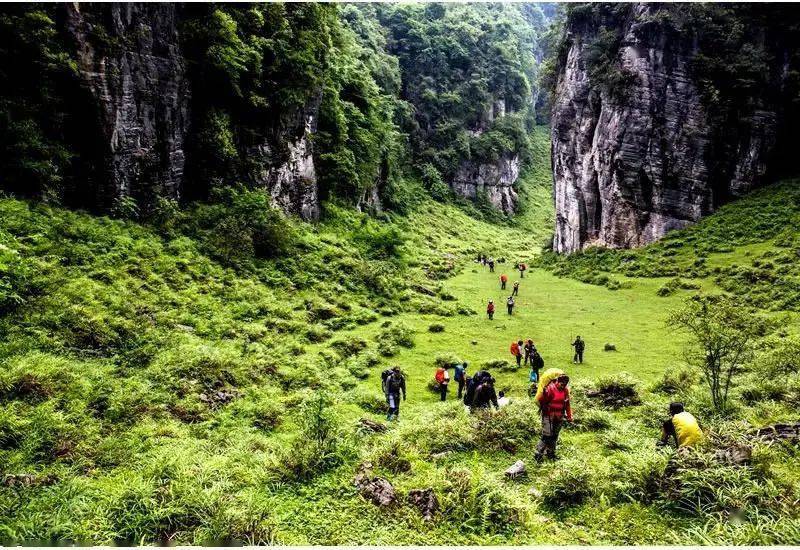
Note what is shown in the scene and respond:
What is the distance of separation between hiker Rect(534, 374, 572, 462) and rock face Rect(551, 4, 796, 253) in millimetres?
40136

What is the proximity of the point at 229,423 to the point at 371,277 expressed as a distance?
18314mm

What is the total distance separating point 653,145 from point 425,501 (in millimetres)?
46600

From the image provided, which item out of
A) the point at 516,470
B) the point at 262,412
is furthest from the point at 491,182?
the point at 516,470

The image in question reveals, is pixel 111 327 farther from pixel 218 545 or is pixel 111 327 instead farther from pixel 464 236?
pixel 464 236

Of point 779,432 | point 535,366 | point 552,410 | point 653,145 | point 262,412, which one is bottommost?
point 262,412

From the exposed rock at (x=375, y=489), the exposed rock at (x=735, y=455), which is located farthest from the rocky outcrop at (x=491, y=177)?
the exposed rock at (x=735, y=455)

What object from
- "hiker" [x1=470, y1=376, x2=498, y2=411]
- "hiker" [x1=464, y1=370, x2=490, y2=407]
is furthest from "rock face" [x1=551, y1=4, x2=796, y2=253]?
"hiker" [x1=470, y1=376, x2=498, y2=411]

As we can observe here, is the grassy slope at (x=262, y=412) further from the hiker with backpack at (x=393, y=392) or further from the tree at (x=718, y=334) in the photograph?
the tree at (x=718, y=334)

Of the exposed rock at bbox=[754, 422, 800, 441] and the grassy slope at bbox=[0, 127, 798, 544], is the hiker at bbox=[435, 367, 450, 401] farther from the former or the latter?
the exposed rock at bbox=[754, 422, 800, 441]

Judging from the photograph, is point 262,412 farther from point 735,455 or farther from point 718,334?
point 718,334

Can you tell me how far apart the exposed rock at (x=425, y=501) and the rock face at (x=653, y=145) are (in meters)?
43.2

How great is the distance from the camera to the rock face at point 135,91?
21516 mm

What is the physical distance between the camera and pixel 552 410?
970 cm

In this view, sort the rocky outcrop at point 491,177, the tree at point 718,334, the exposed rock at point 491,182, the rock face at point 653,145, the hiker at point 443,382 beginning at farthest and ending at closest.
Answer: the rocky outcrop at point 491,177
the exposed rock at point 491,182
the rock face at point 653,145
the hiker at point 443,382
the tree at point 718,334
